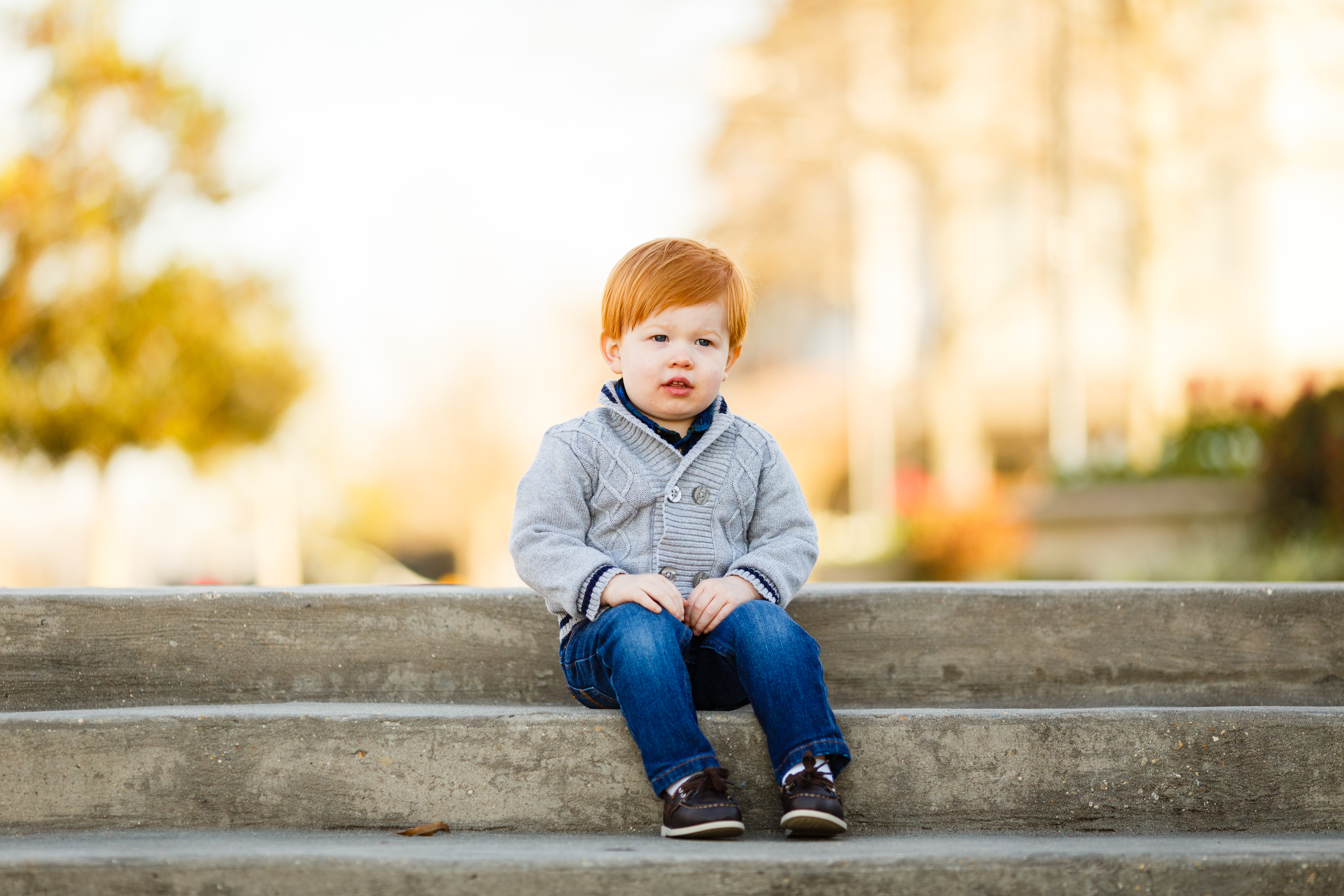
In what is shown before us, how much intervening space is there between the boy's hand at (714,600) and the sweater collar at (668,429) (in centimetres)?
33

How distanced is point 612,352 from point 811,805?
1.08 meters

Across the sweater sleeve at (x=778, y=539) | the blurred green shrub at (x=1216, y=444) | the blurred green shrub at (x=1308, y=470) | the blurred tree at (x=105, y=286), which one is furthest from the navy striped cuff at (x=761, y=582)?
the blurred tree at (x=105, y=286)

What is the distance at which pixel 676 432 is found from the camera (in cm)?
254

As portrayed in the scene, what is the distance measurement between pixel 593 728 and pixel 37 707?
1256mm

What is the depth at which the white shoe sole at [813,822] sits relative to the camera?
2.01m

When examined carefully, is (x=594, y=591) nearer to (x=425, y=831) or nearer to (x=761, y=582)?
(x=761, y=582)

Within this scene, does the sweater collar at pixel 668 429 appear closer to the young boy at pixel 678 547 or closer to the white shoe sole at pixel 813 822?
the young boy at pixel 678 547

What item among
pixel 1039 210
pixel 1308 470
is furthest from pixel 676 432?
pixel 1039 210

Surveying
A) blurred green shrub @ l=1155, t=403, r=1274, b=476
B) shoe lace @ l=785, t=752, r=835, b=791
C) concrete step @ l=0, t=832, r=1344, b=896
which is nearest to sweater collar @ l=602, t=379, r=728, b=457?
shoe lace @ l=785, t=752, r=835, b=791

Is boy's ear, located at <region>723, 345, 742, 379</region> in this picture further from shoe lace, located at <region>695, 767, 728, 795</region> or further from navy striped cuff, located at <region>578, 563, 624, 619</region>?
shoe lace, located at <region>695, 767, 728, 795</region>

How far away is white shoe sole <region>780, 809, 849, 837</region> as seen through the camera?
201cm

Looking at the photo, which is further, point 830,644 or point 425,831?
point 830,644

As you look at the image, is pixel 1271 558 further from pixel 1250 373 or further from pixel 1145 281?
pixel 1250 373

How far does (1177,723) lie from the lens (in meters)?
2.23
